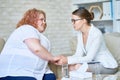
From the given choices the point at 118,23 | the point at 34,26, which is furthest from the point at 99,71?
the point at 118,23

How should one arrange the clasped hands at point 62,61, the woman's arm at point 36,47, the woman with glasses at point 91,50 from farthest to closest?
the woman with glasses at point 91,50 < the clasped hands at point 62,61 < the woman's arm at point 36,47

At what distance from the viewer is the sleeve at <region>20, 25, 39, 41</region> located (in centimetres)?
238

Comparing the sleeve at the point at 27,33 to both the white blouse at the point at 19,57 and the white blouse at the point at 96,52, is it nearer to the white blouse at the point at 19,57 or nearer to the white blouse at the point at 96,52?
the white blouse at the point at 19,57

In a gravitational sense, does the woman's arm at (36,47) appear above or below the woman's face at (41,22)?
below

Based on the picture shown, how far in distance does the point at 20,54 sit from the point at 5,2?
1.44 m

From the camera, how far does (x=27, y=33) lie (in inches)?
94.0

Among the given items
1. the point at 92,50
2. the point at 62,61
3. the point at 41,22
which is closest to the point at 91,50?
the point at 92,50

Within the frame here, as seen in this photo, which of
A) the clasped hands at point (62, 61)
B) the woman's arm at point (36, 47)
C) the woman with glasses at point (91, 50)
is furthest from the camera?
the woman with glasses at point (91, 50)

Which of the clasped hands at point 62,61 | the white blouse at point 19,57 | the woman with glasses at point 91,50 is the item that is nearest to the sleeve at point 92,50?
the woman with glasses at point 91,50

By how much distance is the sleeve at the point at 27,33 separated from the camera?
2375 millimetres

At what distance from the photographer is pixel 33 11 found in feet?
Result: 8.46

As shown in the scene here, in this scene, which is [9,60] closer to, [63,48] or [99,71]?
[99,71]

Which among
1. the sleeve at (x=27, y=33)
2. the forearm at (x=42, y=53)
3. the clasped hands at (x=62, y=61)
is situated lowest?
the clasped hands at (x=62, y=61)

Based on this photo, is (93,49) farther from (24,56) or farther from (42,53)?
(24,56)
